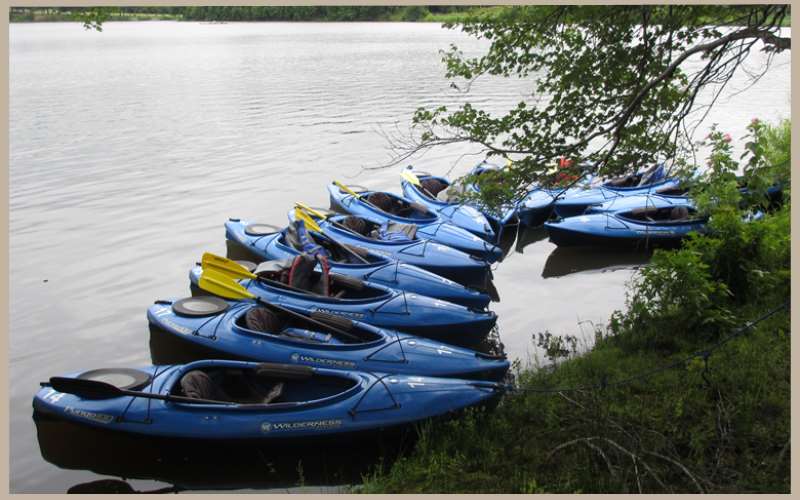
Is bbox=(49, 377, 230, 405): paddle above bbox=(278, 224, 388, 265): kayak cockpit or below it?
below

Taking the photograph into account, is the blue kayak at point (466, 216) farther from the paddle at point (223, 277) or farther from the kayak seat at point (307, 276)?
the paddle at point (223, 277)

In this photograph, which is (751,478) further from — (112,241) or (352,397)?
(112,241)

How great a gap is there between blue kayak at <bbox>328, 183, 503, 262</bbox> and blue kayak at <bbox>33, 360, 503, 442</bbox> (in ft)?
16.8

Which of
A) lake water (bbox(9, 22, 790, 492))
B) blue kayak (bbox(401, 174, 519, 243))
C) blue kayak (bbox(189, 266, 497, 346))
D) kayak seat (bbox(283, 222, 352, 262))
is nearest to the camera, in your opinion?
blue kayak (bbox(189, 266, 497, 346))

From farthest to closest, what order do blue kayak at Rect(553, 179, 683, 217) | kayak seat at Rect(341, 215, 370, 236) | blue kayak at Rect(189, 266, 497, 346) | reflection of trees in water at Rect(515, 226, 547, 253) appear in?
1. blue kayak at Rect(553, 179, 683, 217)
2. reflection of trees in water at Rect(515, 226, 547, 253)
3. kayak seat at Rect(341, 215, 370, 236)
4. blue kayak at Rect(189, 266, 497, 346)

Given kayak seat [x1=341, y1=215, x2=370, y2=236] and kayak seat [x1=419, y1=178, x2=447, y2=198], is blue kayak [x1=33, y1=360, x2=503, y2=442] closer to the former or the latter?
kayak seat [x1=341, y1=215, x2=370, y2=236]

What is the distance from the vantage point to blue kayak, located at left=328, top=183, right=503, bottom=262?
490 inches

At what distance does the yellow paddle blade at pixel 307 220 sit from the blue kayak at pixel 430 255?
208 millimetres

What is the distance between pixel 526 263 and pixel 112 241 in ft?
27.0

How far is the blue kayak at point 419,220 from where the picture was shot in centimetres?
1245

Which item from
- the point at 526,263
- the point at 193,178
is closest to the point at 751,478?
the point at 526,263

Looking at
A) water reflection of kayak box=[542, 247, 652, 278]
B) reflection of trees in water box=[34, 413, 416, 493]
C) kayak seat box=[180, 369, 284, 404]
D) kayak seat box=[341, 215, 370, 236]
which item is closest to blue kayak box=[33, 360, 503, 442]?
kayak seat box=[180, 369, 284, 404]

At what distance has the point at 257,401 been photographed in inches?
299

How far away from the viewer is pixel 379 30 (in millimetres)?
55719
